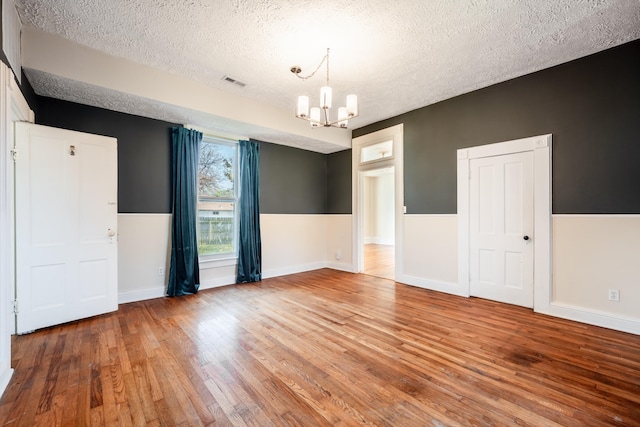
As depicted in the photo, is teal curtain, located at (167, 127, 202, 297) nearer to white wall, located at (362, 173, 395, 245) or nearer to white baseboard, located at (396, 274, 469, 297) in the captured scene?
white baseboard, located at (396, 274, 469, 297)

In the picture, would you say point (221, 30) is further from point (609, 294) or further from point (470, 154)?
point (609, 294)

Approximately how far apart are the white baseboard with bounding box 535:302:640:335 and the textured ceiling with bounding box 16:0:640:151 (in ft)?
9.62

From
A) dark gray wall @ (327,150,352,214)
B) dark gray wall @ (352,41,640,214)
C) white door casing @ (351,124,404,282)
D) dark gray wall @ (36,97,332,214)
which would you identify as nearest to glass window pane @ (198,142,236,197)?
dark gray wall @ (36,97,332,214)

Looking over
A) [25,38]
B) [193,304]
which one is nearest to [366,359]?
[193,304]

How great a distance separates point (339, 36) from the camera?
278 centimetres

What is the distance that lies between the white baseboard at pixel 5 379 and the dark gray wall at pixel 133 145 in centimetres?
221

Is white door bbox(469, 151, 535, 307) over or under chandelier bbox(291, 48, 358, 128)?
under

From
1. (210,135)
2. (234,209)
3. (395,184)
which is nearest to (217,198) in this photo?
(234,209)

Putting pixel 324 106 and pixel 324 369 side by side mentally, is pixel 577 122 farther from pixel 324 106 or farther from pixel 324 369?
pixel 324 369

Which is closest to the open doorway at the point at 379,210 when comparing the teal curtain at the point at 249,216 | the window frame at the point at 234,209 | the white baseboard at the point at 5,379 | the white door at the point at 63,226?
the teal curtain at the point at 249,216

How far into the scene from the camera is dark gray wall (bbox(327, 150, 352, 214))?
5977 mm

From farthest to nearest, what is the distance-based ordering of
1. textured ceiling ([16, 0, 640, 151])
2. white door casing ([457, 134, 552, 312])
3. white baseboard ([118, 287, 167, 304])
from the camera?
white baseboard ([118, 287, 167, 304])
white door casing ([457, 134, 552, 312])
textured ceiling ([16, 0, 640, 151])

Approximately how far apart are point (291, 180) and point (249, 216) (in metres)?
1.31

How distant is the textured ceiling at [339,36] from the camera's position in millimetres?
2412
